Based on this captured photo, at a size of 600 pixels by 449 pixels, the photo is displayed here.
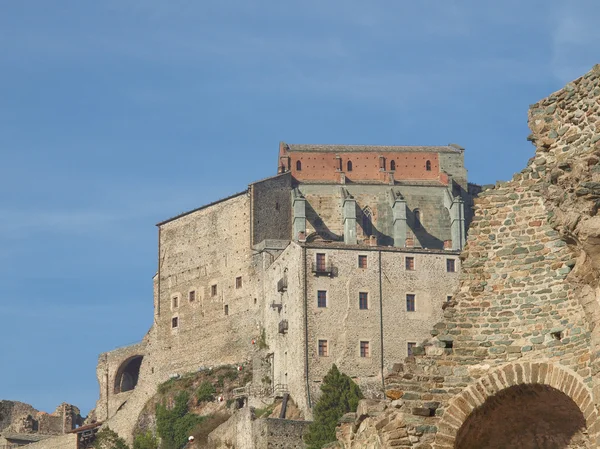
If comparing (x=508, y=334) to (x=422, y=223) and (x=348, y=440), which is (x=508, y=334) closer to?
(x=348, y=440)

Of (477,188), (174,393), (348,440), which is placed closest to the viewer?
(348,440)

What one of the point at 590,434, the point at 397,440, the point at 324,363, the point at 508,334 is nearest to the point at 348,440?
the point at 397,440

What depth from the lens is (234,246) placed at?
8819 centimetres

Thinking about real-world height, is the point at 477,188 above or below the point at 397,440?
above

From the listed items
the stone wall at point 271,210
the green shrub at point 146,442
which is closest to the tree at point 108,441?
the green shrub at point 146,442

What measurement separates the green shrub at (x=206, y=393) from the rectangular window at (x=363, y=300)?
38.3 feet

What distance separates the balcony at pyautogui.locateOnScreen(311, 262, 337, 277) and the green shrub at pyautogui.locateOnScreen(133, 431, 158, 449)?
14.8 meters

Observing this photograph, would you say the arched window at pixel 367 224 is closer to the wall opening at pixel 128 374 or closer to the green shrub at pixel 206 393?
the green shrub at pixel 206 393

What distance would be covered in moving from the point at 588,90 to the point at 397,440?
11.9 ft

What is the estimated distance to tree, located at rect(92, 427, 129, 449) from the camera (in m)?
84.0

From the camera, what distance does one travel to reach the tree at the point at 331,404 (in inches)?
2494

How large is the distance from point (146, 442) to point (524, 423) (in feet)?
233

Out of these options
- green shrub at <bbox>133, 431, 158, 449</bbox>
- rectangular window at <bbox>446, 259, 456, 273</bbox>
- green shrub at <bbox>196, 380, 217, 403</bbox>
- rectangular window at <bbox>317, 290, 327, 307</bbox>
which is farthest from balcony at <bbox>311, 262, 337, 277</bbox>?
green shrub at <bbox>133, 431, 158, 449</bbox>

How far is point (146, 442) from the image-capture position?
3278 inches
